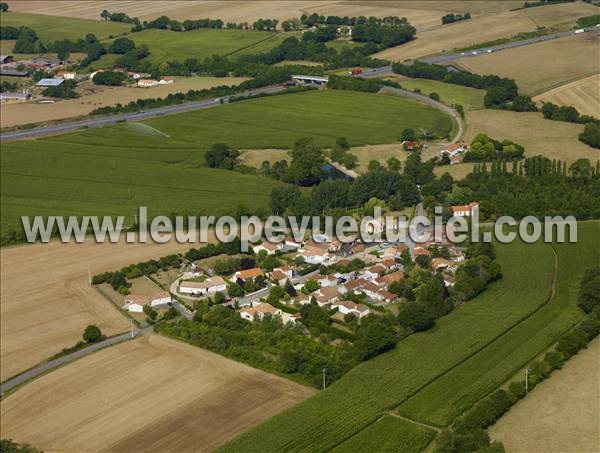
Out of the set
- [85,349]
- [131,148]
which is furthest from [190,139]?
[85,349]

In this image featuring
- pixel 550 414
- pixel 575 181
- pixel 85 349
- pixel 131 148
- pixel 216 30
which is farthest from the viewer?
pixel 216 30

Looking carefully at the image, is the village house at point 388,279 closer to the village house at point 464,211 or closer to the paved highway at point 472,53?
the village house at point 464,211

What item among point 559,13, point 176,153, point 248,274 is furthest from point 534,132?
point 559,13

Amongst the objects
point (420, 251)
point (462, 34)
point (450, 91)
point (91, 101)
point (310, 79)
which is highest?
point (462, 34)

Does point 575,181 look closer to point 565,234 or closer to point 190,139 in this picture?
point 565,234

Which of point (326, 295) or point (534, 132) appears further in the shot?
point (534, 132)

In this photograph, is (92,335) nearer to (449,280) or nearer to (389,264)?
(389,264)
